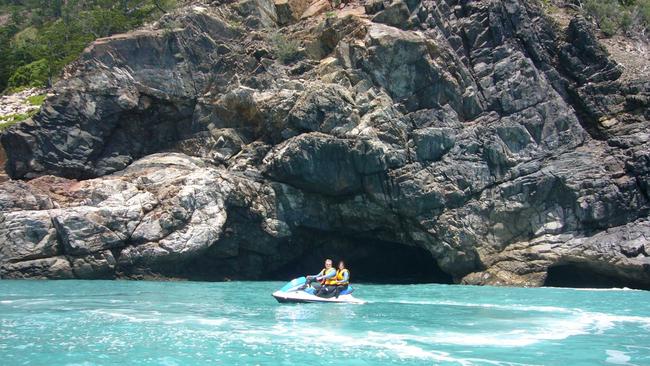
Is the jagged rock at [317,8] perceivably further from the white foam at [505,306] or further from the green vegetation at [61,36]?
the white foam at [505,306]

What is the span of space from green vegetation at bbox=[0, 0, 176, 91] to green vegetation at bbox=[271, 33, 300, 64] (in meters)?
13.0

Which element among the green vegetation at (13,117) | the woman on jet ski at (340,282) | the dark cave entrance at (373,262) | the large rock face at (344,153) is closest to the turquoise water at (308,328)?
the woman on jet ski at (340,282)

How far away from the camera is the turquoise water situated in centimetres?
1464

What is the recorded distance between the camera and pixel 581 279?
116 feet

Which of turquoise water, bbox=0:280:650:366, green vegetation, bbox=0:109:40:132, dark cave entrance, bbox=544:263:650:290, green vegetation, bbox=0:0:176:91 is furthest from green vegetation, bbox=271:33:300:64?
green vegetation, bbox=0:109:40:132

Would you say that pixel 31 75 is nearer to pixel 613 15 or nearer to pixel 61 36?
pixel 61 36

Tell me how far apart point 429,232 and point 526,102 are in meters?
9.29

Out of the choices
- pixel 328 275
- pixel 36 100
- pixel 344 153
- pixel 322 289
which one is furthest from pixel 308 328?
pixel 36 100

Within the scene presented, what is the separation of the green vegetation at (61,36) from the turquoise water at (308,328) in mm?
31209

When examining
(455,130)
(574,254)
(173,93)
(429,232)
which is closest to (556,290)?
(574,254)

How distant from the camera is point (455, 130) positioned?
1409 inches

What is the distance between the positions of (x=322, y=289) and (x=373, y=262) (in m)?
15.8

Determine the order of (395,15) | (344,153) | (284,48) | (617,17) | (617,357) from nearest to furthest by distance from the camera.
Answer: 1. (617,357)
2. (344,153)
3. (395,15)
4. (284,48)
5. (617,17)

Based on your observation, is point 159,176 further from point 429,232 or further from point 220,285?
point 429,232
